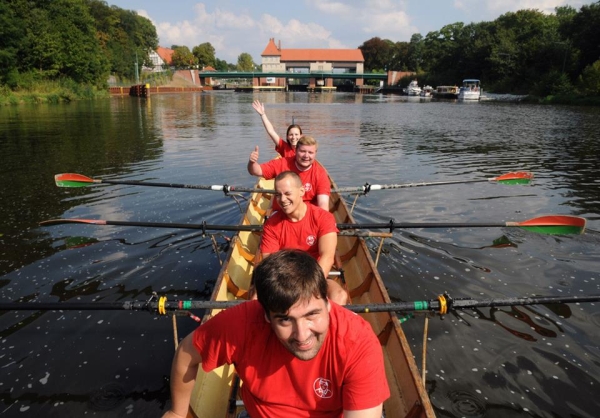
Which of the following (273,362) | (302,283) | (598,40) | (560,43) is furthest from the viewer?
(560,43)

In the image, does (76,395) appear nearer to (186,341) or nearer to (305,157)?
(186,341)

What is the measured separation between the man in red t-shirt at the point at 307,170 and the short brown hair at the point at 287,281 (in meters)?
4.67

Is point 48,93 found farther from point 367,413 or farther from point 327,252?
point 367,413

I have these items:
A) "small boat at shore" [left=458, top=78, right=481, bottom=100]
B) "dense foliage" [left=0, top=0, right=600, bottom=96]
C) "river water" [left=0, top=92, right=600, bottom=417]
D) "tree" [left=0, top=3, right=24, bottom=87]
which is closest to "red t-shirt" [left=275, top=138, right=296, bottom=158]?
"river water" [left=0, top=92, right=600, bottom=417]

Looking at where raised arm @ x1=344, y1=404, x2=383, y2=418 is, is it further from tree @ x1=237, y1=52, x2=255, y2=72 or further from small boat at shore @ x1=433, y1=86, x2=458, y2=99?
tree @ x1=237, y1=52, x2=255, y2=72

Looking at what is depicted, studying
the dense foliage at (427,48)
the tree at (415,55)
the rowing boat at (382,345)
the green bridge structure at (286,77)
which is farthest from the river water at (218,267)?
the tree at (415,55)

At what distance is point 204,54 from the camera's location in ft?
450

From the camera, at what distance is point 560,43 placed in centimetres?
6606

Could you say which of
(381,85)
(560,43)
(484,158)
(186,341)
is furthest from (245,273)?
(381,85)

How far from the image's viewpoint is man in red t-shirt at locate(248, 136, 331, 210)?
22.1ft

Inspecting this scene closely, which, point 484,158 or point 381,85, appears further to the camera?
point 381,85

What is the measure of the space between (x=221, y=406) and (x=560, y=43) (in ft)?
270

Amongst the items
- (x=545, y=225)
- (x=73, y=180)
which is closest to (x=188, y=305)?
(x=545, y=225)

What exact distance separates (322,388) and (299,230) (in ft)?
8.39
